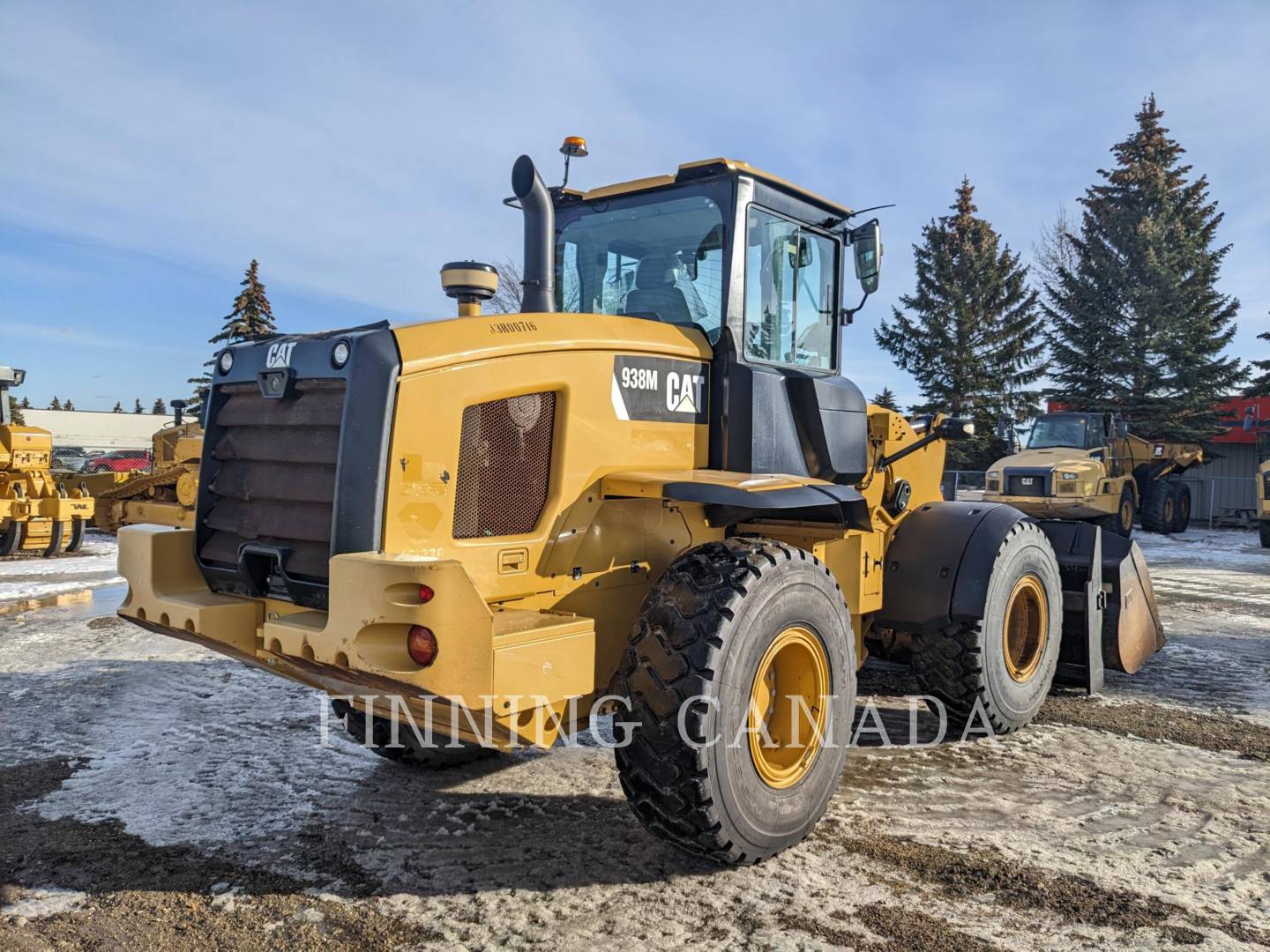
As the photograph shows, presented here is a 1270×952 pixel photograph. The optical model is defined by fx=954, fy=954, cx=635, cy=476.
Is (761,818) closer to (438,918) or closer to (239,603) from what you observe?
(438,918)

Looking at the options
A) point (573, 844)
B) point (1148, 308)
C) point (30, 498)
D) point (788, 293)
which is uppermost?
point (1148, 308)

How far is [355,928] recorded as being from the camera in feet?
10.5

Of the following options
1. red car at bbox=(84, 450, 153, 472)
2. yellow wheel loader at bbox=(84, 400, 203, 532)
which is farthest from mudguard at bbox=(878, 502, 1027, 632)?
red car at bbox=(84, 450, 153, 472)

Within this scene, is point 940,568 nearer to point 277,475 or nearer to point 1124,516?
point 277,475

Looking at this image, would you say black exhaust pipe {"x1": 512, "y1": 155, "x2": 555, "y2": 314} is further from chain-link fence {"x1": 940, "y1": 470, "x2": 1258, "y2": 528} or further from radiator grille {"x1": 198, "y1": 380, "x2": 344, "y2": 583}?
chain-link fence {"x1": 940, "y1": 470, "x2": 1258, "y2": 528}

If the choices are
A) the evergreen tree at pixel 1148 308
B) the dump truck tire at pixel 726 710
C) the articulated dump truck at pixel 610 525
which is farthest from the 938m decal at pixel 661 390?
the evergreen tree at pixel 1148 308

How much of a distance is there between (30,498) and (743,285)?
14.6 meters

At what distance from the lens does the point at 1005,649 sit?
18.7ft

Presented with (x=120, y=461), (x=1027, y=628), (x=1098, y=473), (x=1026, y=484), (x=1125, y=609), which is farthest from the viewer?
(x=120, y=461)

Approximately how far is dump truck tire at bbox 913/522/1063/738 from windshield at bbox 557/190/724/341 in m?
2.27

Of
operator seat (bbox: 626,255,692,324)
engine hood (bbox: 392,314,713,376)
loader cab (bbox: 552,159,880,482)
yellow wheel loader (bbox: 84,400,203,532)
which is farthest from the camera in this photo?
yellow wheel loader (bbox: 84,400,203,532)

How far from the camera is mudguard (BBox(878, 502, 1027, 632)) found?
529cm

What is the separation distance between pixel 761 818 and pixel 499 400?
188 cm

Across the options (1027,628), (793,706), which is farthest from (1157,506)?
(793,706)
